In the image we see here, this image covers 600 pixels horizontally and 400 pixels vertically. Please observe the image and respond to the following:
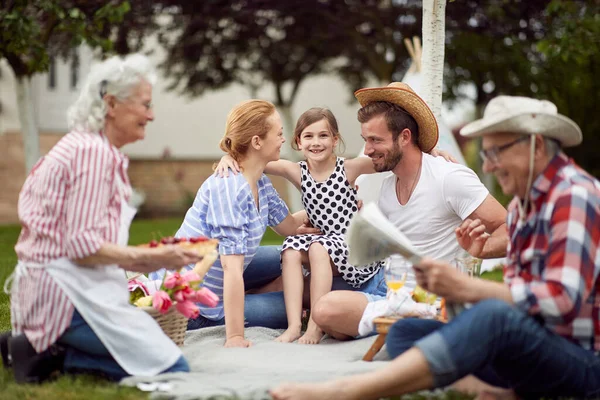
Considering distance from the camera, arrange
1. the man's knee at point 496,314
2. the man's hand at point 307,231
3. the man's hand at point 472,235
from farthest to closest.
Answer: the man's hand at point 307,231
the man's hand at point 472,235
the man's knee at point 496,314

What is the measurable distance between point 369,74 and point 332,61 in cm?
85

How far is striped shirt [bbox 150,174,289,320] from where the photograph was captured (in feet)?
14.6

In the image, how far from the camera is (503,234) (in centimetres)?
431

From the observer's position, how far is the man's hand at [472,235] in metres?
3.77

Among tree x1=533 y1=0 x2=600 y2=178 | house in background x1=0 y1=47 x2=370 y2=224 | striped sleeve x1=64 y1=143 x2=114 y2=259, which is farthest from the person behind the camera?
house in background x1=0 y1=47 x2=370 y2=224

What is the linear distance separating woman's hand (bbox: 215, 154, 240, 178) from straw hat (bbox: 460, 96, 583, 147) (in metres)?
1.74

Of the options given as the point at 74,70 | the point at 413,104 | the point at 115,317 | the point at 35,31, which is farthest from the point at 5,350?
the point at 74,70

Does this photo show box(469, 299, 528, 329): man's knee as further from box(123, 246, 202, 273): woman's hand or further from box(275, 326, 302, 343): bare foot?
box(275, 326, 302, 343): bare foot

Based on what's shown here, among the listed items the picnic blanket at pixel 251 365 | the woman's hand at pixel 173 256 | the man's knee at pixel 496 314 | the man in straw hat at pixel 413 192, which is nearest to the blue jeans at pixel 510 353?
the man's knee at pixel 496 314

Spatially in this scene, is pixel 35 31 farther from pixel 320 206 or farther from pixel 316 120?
pixel 320 206

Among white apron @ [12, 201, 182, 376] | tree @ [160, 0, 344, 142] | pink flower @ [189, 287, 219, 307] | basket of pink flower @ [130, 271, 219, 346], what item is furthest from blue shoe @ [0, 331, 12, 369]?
tree @ [160, 0, 344, 142]

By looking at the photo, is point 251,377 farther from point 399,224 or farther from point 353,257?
point 399,224

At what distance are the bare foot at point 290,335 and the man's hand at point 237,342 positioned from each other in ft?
0.64

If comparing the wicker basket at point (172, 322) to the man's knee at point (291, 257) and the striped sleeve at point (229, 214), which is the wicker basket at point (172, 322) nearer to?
the striped sleeve at point (229, 214)
